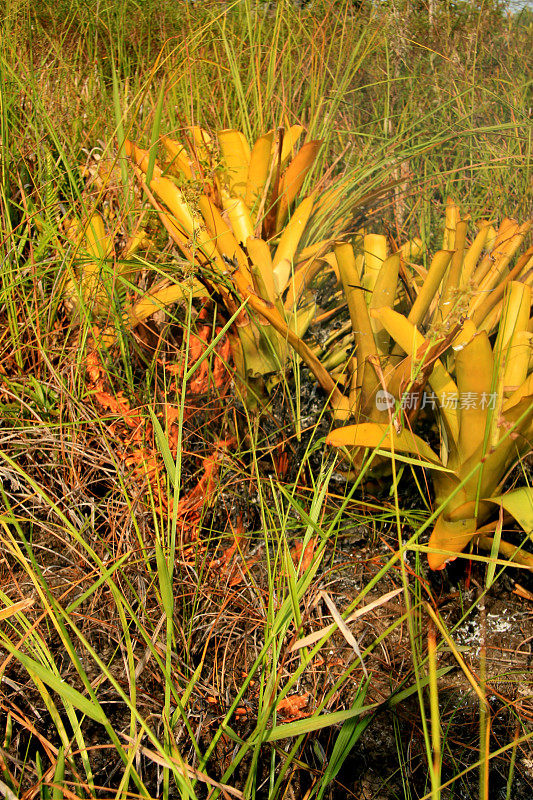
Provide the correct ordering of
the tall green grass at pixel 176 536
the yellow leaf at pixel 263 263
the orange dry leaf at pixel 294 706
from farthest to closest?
the yellow leaf at pixel 263 263, the orange dry leaf at pixel 294 706, the tall green grass at pixel 176 536

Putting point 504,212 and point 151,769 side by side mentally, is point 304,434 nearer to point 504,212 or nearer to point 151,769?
point 151,769

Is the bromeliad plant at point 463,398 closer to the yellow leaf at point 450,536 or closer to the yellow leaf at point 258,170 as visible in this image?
the yellow leaf at point 450,536

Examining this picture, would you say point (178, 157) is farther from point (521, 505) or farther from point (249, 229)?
point (521, 505)

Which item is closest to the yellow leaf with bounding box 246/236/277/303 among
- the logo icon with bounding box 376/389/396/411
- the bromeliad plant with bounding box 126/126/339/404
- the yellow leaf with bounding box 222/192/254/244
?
the bromeliad plant with bounding box 126/126/339/404

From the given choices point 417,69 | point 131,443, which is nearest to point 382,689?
point 131,443

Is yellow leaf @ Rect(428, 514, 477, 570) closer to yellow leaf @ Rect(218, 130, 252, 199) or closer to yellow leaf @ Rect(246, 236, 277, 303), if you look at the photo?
yellow leaf @ Rect(246, 236, 277, 303)

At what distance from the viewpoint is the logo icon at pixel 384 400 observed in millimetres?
769

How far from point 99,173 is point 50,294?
0.86 ft

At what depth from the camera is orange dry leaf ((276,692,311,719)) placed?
2.23 ft

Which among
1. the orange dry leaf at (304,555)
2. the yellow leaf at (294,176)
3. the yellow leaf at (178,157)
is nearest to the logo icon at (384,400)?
the orange dry leaf at (304,555)

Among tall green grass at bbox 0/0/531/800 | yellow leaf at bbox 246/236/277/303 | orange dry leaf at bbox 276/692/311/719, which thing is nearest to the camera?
tall green grass at bbox 0/0/531/800

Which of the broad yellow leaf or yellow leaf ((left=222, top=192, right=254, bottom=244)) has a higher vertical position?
yellow leaf ((left=222, top=192, right=254, bottom=244))

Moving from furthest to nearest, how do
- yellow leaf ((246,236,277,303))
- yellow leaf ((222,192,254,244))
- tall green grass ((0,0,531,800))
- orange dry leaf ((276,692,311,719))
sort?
yellow leaf ((222,192,254,244)) → yellow leaf ((246,236,277,303)) → orange dry leaf ((276,692,311,719)) → tall green grass ((0,0,531,800))

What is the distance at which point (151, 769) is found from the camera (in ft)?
2.09
